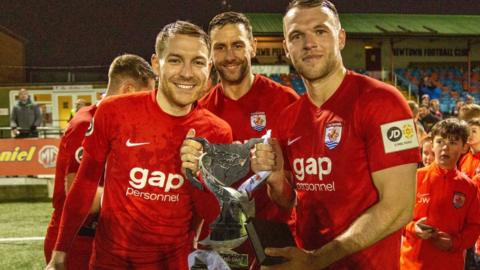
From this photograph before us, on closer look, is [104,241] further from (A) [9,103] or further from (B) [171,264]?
(A) [9,103]

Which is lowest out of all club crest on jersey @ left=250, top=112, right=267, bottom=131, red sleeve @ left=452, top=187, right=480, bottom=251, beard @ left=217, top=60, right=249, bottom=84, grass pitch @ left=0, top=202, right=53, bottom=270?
grass pitch @ left=0, top=202, right=53, bottom=270

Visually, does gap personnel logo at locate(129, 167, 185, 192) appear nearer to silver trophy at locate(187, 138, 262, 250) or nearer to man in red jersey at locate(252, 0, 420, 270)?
silver trophy at locate(187, 138, 262, 250)

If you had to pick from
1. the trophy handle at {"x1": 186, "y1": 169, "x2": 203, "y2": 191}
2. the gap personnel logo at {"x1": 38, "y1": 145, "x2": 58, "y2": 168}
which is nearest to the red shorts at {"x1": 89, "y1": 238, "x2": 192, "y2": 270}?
the trophy handle at {"x1": 186, "y1": 169, "x2": 203, "y2": 191}

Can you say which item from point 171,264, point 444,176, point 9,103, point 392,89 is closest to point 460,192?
point 444,176

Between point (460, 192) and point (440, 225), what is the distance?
26cm

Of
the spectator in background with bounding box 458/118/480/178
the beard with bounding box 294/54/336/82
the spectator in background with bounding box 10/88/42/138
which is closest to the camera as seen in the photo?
the beard with bounding box 294/54/336/82

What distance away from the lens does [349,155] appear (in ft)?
6.79

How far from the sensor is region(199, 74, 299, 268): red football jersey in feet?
9.84

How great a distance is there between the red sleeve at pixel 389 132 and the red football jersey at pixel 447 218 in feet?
5.73

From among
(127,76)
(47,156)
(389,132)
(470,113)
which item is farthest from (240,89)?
(47,156)

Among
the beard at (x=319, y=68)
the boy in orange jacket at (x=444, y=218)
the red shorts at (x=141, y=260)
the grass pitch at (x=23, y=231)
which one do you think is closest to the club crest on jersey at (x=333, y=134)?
the beard at (x=319, y=68)

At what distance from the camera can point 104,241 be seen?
96.1 inches

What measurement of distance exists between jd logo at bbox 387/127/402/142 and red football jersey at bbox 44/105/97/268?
1.74 m

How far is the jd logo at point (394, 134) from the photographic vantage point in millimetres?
1975
